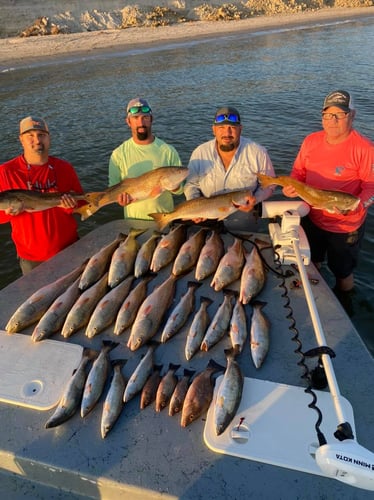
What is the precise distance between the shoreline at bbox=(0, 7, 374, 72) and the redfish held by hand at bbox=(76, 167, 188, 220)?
88.2 ft

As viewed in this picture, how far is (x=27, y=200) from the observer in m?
4.31

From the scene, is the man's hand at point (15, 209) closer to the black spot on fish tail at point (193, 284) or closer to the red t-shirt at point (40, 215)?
the red t-shirt at point (40, 215)

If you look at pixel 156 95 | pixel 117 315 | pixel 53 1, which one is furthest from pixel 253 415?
pixel 53 1

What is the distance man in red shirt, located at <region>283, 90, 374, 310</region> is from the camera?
443cm

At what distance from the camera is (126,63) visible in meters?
27.8

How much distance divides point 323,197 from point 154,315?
2510 millimetres

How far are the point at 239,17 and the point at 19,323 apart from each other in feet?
201

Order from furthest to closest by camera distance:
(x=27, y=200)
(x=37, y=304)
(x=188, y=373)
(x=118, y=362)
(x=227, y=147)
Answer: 1. (x=227, y=147)
2. (x=27, y=200)
3. (x=37, y=304)
4. (x=118, y=362)
5. (x=188, y=373)

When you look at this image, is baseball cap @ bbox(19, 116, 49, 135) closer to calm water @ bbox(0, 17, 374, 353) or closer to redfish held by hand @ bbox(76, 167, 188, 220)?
redfish held by hand @ bbox(76, 167, 188, 220)

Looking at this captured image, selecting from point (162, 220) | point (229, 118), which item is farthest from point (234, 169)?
point (162, 220)

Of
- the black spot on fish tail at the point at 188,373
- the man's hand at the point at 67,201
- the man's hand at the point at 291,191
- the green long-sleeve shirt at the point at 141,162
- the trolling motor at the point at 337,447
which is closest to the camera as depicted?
the trolling motor at the point at 337,447

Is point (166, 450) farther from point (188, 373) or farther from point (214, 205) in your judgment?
point (214, 205)

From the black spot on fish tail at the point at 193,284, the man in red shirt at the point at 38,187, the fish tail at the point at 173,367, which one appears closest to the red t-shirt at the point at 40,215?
the man in red shirt at the point at 38,187

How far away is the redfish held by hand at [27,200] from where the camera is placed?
4254mm
